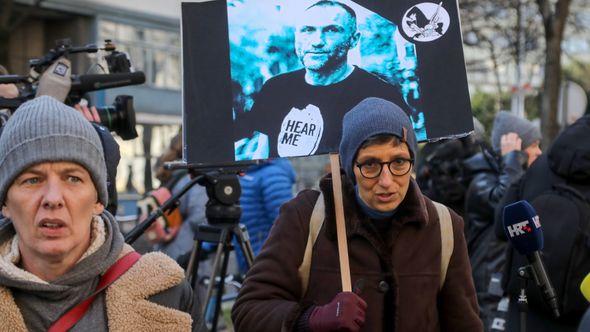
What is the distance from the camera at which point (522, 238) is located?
4137 millimetres

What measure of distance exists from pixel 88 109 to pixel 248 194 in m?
2.41

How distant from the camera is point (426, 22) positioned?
12.8ft

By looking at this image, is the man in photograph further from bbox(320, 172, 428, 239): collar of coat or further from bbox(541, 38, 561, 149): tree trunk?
bbox(541, 38, 561, 149): tree trunk

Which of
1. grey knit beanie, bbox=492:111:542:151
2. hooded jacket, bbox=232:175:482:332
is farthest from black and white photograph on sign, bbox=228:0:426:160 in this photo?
grey knit beanie, bbox=492:111:542:151

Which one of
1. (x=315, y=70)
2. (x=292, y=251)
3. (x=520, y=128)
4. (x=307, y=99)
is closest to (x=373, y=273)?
(x=292, y=251)

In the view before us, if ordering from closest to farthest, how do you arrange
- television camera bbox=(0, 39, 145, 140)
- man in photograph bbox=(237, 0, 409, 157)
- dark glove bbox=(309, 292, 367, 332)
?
1. dark glove bbox=(309, 292, 367, 332)
2. man in photograph bbox=(237, 0, 409, 157)
3. television camera bbox=(0, 39, 145, 140)

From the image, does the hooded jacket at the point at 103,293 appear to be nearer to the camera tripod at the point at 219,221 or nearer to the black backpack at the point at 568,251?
the camera tripod at the point at 219,221

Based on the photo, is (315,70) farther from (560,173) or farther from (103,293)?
(560,173)

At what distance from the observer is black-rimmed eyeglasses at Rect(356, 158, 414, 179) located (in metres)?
3.38

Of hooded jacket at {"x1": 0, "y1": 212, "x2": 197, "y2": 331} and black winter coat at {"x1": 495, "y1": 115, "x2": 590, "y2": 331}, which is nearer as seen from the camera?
hooded jacket at {"x1": 0, "y1": 212, "x2": 197, "y2": 331}

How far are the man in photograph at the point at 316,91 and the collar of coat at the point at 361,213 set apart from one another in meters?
0.31

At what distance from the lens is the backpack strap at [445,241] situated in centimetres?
348

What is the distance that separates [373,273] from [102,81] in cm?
195

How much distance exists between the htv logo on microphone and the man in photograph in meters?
0.78
